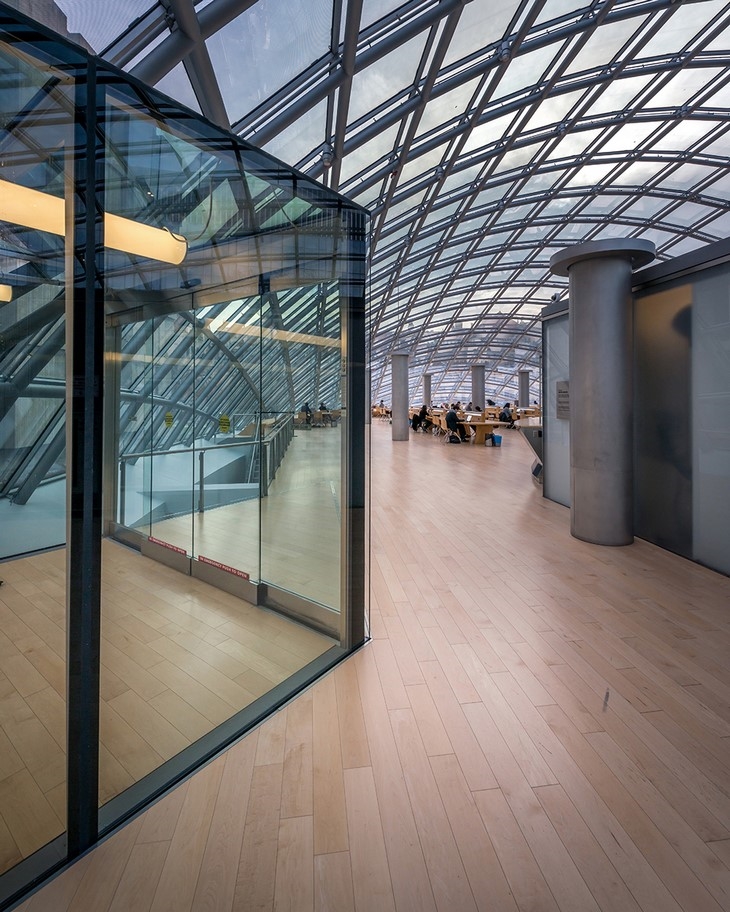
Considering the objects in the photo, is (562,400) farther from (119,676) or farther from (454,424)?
(454,424)

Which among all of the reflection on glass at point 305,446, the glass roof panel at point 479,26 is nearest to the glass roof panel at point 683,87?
the glass roof panel at point 479,26

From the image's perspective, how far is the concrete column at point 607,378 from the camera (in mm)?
5270

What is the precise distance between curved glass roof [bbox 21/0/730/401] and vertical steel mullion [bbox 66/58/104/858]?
404 centimetres

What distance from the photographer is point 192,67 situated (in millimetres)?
5863

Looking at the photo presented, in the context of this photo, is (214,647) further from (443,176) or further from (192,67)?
(443,176)

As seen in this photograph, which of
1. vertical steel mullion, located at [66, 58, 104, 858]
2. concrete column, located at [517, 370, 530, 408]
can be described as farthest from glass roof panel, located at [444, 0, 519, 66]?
concrete column, located at [517, 370, 530, 408]

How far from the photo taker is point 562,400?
7.14 m

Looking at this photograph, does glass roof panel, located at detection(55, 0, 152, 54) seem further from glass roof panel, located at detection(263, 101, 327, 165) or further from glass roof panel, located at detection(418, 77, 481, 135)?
glass roof panel, located at detection(418, 77, 481, 135)

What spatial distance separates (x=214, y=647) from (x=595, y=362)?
4817mm

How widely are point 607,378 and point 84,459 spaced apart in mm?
5233

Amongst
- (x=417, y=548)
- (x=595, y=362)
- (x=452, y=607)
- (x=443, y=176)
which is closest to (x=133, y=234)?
→ (x=452, y=607)

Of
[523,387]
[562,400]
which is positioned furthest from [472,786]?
[523,387]

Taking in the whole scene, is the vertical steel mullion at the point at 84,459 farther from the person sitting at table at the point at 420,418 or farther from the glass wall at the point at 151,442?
the person sitting at table at the point at 420,418

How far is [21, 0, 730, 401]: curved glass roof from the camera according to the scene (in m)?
6.06
